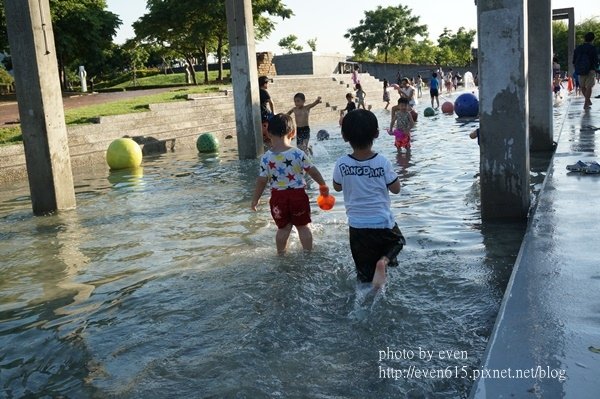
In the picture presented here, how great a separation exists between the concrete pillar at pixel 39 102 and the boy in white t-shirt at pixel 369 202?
627cm

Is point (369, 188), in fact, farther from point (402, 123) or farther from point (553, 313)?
point (402, 123)

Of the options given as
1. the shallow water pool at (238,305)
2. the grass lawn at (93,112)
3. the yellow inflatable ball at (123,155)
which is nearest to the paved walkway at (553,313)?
the shallow water pool at (238,305)

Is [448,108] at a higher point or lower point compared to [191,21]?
lower

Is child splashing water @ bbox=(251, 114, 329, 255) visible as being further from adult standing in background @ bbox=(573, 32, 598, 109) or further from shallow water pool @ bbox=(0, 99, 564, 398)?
adult standing in background @ bbox=(573, 32, 598, 109)

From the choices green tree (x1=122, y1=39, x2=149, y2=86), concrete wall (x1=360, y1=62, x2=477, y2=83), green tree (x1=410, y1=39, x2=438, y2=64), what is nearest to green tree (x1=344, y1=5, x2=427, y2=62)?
green tree (x1=410, y1=39, x2=438, y2=64)

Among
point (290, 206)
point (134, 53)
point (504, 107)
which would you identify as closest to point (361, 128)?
point (290, 206)

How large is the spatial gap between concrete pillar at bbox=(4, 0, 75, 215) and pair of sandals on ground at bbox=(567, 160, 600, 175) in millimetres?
7347

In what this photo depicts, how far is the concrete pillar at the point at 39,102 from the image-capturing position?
29.2ft

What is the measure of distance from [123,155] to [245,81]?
340 centimetres

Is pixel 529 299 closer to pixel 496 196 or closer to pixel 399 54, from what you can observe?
pixel 496 196

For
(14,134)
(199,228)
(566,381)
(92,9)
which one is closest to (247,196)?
(199,228)

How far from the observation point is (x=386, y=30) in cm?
8050

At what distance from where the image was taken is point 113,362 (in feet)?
12.7

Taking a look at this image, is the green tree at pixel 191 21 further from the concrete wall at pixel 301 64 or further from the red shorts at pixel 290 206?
the red shorts at pixel 290 206
